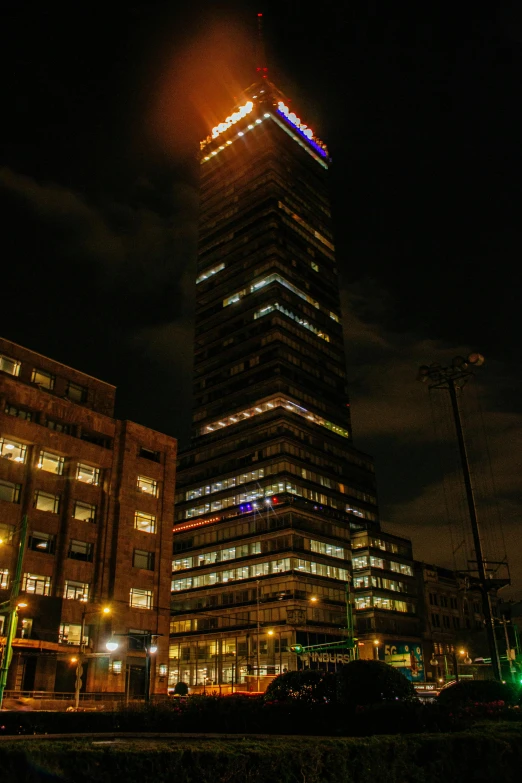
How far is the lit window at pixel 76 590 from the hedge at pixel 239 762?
1704 inches

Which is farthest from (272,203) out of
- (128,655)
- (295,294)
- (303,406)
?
(128,655)

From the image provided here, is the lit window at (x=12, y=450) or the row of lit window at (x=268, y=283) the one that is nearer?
the lit window at (x=12, y=450)

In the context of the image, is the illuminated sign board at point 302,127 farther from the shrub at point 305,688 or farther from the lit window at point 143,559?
the shrub at point 305,688

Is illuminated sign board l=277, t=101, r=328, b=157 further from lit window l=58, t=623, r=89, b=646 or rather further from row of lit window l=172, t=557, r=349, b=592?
lit window l=58, t=623, r=89, b=646

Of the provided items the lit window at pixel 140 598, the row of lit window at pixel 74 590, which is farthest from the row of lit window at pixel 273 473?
the row of lit window at pixel 74 590

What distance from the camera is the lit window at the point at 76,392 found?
2367 inches

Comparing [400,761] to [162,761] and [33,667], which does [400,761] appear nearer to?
[162,761]

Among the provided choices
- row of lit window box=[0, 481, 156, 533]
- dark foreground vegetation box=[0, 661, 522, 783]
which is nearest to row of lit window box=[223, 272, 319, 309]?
row of lit window box=[0, 481, 156, 533]

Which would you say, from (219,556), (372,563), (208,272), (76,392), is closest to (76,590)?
(76,392)

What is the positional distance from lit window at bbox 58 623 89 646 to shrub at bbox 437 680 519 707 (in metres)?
35.1

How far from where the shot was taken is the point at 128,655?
5106 cm

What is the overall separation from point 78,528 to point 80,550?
6.17 feet

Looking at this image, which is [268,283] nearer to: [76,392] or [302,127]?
[302,127]

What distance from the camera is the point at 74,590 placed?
167ft
